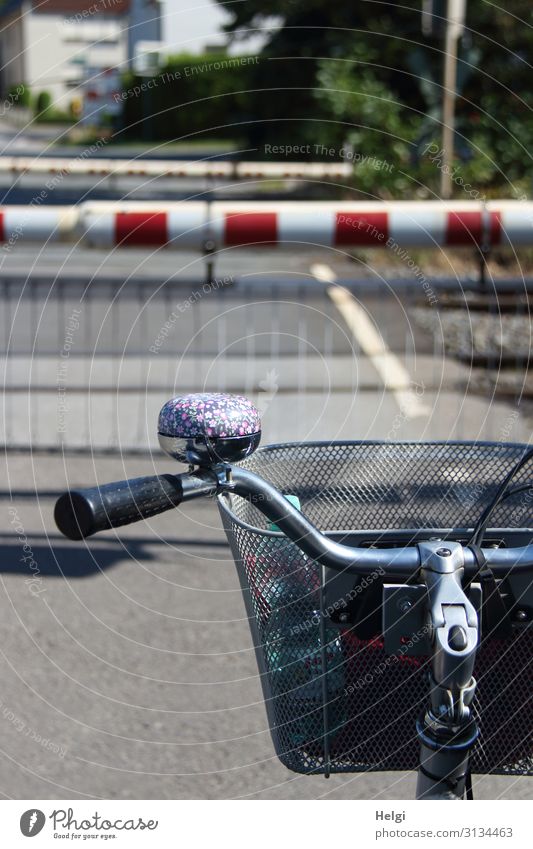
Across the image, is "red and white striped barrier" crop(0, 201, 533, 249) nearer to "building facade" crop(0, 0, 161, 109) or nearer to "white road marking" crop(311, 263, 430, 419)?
"white road marking" crop(311, 263, 430, 419)

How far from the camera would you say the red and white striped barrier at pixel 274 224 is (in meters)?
5.44

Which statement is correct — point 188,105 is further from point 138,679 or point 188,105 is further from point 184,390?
point 138,679

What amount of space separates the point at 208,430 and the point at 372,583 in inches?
14.3

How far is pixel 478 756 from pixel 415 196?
41.3 ft

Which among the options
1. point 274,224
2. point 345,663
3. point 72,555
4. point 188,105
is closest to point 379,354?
point 274,224

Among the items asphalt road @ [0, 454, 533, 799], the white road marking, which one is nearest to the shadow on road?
asphalt road @ [0, 454, 533, 799]

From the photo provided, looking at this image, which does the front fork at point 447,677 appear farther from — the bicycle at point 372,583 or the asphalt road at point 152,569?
the asphalt road at point 152,569

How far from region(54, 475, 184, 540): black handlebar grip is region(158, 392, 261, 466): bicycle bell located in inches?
1.9

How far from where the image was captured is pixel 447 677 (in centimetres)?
158

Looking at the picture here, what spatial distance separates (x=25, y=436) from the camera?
638cm

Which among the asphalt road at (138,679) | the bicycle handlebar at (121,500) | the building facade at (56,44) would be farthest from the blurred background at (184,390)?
the building facade at (56,44)
